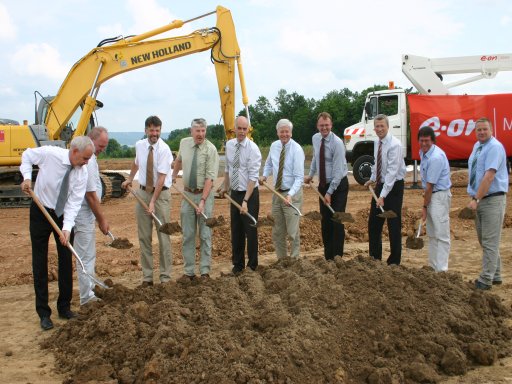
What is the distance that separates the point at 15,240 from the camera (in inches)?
392

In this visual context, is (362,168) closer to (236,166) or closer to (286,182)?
(286,182)

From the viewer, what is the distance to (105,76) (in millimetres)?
13367

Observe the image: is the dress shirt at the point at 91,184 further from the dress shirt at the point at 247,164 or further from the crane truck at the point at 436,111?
the crane truck at the point at 436,111

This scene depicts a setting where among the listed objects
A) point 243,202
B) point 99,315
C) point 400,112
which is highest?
point 400,112

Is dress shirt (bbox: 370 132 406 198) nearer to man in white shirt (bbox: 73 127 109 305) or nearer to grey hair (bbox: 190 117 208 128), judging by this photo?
grey hair (bbox: 190 117 208 128)

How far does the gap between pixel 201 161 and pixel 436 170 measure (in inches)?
101

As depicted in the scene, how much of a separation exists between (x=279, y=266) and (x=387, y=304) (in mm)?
1524

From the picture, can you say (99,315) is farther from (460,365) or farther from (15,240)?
(15,240)

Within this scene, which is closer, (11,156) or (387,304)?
(387,304)

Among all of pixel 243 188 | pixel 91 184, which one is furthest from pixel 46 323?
pixel 243 188

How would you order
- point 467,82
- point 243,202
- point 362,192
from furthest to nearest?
point 467,82
point 362,192
point 243,202

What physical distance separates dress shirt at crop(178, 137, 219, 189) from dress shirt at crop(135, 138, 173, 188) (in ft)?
0.78

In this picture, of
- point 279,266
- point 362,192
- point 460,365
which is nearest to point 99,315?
point 279,266

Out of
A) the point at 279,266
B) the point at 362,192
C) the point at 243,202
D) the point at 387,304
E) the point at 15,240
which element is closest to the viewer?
the point at 387,304
